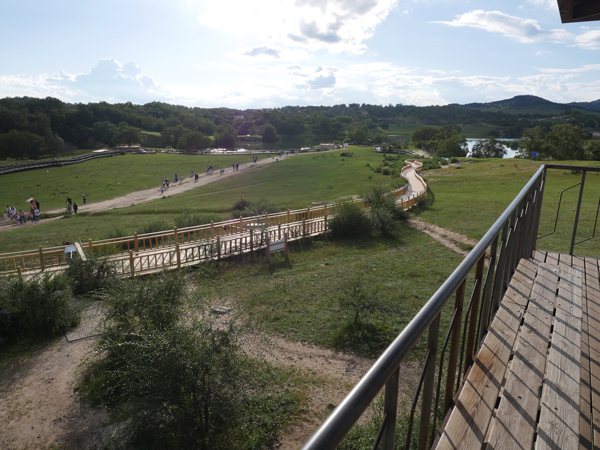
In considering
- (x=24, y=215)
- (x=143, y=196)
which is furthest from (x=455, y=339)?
(x=143, y=196)

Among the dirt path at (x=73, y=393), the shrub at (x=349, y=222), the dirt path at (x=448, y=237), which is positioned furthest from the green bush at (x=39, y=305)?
the dirt path at (x=448, y=237)

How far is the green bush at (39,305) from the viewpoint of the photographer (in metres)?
10.2

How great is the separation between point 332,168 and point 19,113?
78430 mm

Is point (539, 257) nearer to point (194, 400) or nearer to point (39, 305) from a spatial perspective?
point (194, 400)

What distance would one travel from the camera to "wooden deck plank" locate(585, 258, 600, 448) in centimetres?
216

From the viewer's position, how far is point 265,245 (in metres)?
17.3

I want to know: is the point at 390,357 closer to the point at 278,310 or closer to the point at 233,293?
the point at 278,310

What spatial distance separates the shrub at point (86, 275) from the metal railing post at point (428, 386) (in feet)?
42.1

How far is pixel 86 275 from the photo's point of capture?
42.2 ft

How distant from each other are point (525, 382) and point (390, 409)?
1546 mm

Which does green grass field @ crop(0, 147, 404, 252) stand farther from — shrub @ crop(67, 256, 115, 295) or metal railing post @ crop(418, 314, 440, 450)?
metal railing post @ crop(418, 314, 440, 450)

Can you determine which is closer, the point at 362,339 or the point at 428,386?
the point at 428,386

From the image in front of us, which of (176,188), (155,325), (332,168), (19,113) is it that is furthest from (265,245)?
(19,113)

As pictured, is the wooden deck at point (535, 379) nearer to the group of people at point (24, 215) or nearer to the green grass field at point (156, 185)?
the green grass field at point (156, 185)
